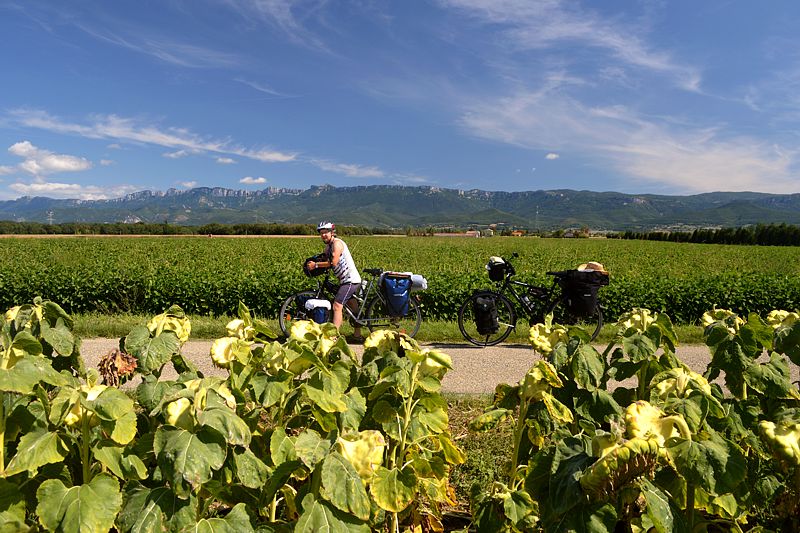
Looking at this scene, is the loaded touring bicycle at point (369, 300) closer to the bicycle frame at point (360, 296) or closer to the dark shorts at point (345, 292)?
the bicycle frame at point (360, 296)

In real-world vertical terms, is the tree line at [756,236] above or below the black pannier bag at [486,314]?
Result: below

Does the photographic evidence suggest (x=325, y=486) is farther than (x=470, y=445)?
No

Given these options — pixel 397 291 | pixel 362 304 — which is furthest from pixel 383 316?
pixel 397 291

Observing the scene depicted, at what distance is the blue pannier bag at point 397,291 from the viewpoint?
25.4 ft

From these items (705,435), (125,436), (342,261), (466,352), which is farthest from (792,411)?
(342,261)

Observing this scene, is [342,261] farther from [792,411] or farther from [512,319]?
[792,411]

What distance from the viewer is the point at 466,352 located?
7590 mm

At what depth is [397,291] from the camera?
7.75 m

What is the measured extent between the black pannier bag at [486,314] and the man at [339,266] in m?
1.93

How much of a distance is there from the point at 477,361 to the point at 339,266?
256 centimetres

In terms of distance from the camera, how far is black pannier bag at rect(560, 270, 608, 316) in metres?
7.37

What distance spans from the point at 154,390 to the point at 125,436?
39 cm

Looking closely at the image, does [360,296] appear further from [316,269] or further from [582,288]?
[582,288]

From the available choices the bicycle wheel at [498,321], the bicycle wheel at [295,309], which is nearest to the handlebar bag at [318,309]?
the bicycle wheel at [295,309]
